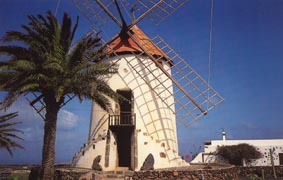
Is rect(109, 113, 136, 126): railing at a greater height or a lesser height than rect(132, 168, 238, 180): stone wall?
greater

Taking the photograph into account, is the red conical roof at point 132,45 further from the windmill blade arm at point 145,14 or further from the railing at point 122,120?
the railing at point 122,120

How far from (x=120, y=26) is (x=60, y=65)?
19.2 feet

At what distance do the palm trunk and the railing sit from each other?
4.05m

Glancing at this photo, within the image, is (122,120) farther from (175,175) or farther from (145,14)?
(145,14)

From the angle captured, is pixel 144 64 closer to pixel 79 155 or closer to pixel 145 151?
pixel 145 151

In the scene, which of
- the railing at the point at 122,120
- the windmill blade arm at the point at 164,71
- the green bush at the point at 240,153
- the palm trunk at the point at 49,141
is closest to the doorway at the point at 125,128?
the railing at the point at 122,120

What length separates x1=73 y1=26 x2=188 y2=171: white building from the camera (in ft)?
39.5

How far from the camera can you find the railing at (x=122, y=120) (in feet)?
42.4

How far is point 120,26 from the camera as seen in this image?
46.3 feet

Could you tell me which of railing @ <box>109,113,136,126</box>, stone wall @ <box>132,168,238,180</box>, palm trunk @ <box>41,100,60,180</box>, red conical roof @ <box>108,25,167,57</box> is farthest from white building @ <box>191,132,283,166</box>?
palm trunk @ <box>41,100,60,180</box>

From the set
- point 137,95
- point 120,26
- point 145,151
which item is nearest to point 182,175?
point 145,151

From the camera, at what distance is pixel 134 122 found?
1286 cm

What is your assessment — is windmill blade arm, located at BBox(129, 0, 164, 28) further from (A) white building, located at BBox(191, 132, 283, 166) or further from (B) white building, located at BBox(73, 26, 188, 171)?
(A) white building, located at BBox(191, 132, 283, 166)

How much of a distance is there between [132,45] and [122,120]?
159 inches
